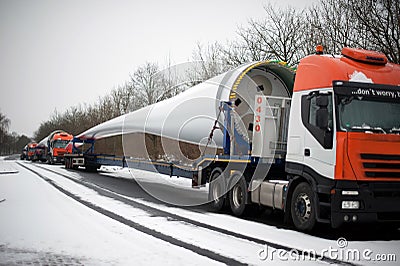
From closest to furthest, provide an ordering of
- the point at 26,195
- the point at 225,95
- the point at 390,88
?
the point at 390,88
the point at 225,95
the point at 26,195

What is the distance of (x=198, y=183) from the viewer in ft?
39.7

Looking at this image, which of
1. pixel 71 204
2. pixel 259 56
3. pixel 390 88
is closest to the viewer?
pixel 390 88

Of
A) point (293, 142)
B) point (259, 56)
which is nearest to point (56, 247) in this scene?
point (293, 142)

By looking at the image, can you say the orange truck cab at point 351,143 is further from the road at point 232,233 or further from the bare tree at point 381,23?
the bare tree at point 381,23

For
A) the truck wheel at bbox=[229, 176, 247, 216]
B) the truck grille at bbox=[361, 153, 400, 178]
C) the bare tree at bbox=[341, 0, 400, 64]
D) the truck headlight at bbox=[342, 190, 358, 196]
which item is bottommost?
the truck wheel at bbox=[229, 176, 247, 216]

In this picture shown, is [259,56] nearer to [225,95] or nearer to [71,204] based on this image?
[225,95]

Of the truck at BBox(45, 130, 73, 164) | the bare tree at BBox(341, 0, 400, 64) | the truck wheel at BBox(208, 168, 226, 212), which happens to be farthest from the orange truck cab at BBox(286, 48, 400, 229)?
the truck at BBox(45, 130, 73, 164)

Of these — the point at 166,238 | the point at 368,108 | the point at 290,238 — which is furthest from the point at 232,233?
the point at 368,108

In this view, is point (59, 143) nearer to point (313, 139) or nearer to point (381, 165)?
point (313, 139)

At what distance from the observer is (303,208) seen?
8.56 m

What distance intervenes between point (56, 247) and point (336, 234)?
5.61 meters

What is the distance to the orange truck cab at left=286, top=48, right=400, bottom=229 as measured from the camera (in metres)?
7.71

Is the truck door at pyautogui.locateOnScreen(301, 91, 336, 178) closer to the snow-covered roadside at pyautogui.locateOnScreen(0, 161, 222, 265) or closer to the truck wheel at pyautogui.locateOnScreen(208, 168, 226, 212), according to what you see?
the snow-covered roadside at pyautogui.locateOnScreen(0, 161, 222, 265)

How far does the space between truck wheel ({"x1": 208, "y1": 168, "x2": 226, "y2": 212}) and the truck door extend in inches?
134
